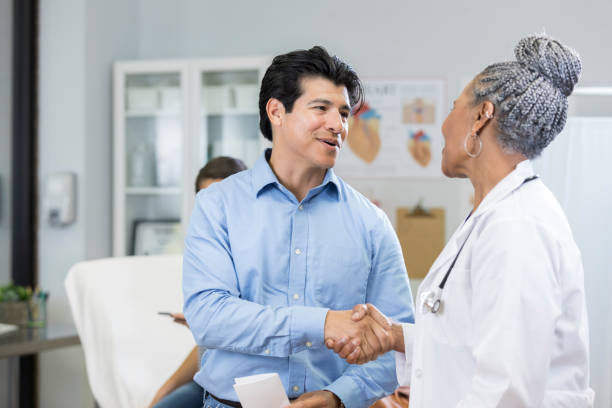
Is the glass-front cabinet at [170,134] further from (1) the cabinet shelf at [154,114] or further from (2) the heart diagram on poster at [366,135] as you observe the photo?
(2) the heart diagram on poster at [366,135]

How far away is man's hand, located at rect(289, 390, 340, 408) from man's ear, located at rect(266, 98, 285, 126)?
616 millimetres

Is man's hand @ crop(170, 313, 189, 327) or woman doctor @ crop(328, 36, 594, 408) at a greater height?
woman doctor @ crop(328, 36, 594, 408)

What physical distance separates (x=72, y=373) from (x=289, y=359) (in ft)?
8.34

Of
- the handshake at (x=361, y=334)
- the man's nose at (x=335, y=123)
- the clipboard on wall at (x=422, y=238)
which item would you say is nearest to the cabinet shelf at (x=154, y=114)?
the clipboard on wall at (x=422, y=238)

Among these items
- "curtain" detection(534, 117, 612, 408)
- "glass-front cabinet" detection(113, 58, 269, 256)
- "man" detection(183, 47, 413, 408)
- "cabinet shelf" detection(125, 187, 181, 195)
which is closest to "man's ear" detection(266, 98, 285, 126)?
"man" detection(183, 47, 413, 408)

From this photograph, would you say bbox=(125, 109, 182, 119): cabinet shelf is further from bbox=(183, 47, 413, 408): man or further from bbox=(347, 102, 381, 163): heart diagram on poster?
bbox=(183, 47, 413, 408): man

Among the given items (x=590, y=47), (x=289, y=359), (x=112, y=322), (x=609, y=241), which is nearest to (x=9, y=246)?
(x=112, y=322)

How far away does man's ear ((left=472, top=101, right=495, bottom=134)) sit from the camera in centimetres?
116

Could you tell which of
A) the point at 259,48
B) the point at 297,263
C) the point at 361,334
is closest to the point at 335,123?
the point at 297,263

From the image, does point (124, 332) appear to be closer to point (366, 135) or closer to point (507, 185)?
point (507, 185)

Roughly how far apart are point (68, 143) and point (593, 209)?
263cm

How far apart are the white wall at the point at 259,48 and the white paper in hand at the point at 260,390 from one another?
252 cm

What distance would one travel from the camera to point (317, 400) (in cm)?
138

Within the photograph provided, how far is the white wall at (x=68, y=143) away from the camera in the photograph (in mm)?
3574
